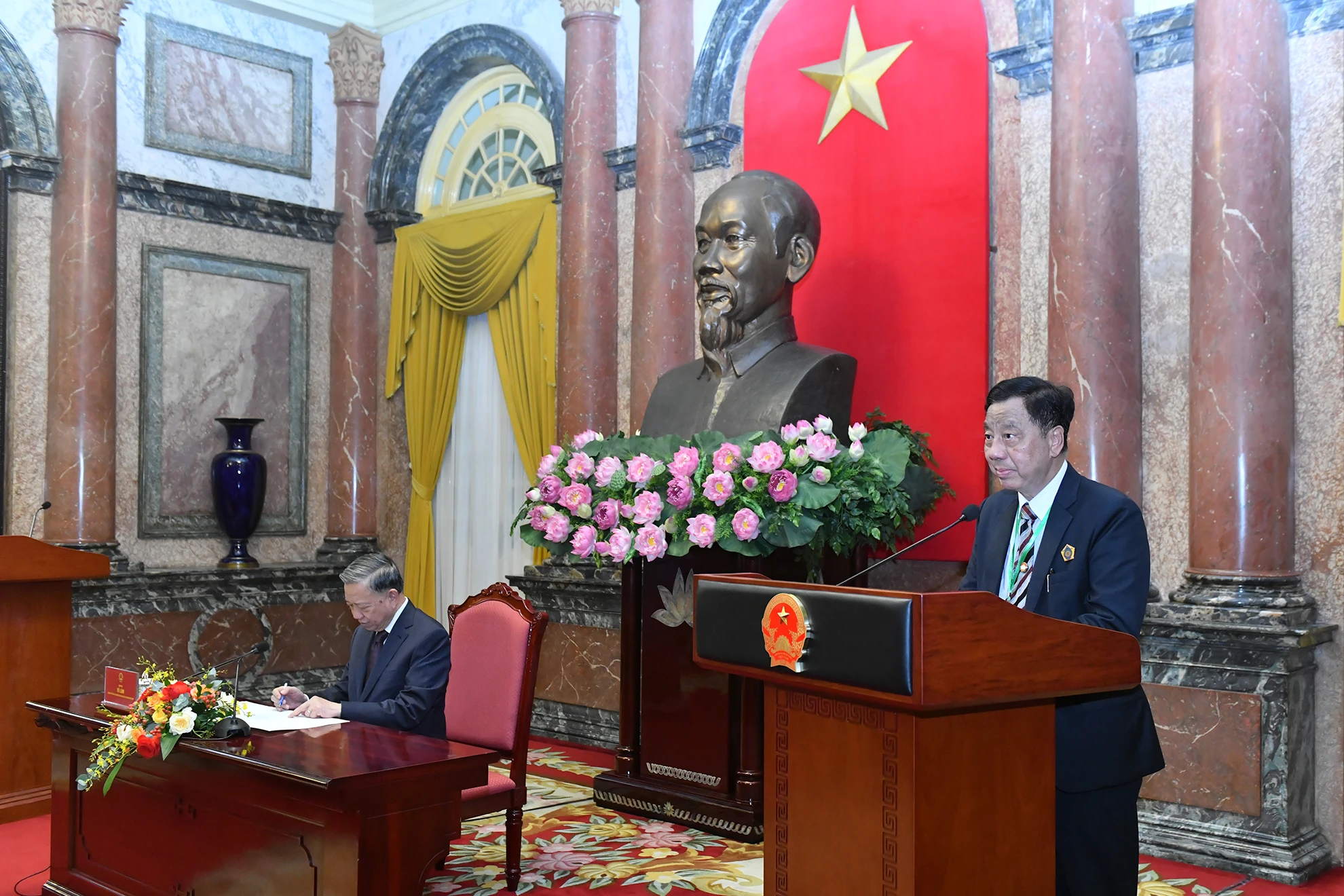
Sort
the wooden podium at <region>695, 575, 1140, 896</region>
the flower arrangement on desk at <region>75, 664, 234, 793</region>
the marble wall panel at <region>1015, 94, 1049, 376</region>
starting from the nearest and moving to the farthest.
A: the wooden podium at <region>695, 575, 1140, 896</region>, the flower arrangement on desk at <region>75, 664, 234, 793</region>, the marble wall panel at <region>1015, 94, 1049, 376</region>

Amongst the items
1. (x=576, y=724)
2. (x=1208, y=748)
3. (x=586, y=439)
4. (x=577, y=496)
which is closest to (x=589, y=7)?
(x=586, y=439)

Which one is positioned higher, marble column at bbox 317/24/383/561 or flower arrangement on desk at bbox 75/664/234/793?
marble column at bbox 317/24/383/561

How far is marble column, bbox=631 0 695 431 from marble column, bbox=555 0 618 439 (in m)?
0.32

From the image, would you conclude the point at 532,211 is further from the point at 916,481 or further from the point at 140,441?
the point at 916,481

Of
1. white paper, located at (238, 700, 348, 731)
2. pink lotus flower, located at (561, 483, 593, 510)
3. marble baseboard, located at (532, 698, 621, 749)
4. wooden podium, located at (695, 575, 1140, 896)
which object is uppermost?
pink lotus flower, located at (561, 483, 593, 510)

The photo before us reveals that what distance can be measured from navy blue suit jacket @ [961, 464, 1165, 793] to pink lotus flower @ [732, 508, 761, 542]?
1.69m

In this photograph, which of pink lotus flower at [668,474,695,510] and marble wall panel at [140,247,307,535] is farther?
marble wall panel at [140,247,307,535]

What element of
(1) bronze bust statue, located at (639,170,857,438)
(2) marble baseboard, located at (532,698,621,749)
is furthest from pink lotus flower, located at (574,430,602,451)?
(2) marble baseboard, located at (532,698,621,749)

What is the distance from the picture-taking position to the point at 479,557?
771cm

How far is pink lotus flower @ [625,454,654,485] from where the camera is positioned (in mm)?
4242

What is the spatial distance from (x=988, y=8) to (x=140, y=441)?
17.4ft

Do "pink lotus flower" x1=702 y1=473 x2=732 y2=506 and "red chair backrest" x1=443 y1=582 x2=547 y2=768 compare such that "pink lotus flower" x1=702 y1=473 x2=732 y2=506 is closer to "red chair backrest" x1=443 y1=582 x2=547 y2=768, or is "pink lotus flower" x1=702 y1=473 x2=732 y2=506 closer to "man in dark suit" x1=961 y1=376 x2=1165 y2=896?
"red chair backrest" x1=443 y1=582 x2=547 y2=768

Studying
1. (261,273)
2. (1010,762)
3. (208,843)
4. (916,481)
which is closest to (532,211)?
(261,273)

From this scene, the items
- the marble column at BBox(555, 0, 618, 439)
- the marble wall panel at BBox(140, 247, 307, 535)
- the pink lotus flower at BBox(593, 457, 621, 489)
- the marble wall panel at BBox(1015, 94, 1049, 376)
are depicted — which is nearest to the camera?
the pink lotus flower at BBox(593, 457, 621, 489)
